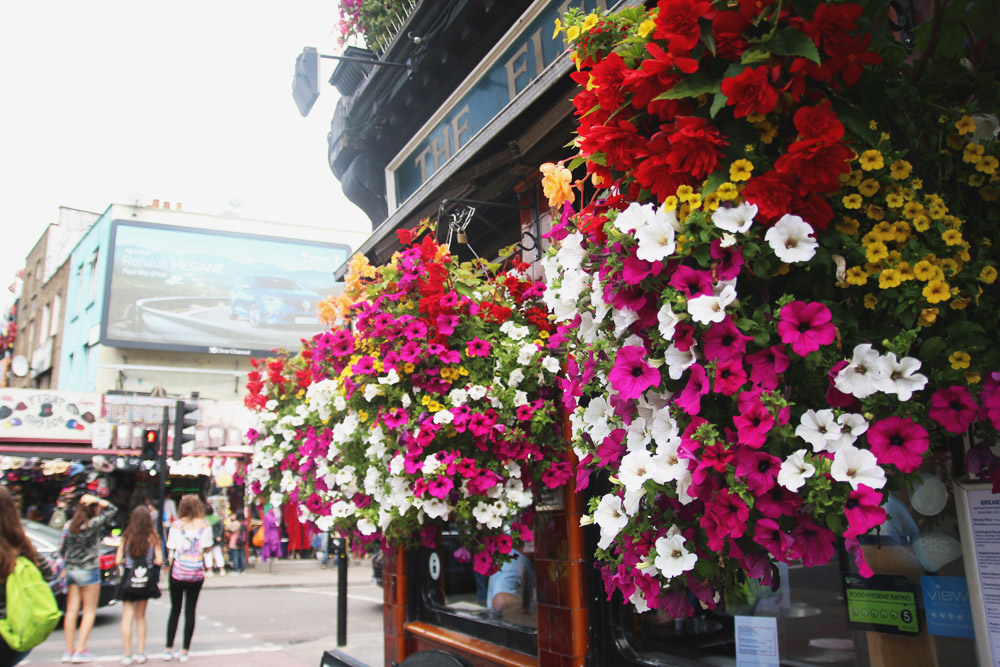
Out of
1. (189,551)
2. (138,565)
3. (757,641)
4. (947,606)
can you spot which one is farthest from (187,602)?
(947,606)

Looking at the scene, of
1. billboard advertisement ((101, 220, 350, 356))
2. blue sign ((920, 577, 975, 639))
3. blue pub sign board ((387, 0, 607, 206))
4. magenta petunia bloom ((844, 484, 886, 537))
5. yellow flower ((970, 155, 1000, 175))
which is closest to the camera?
magenta petunia bloom ((844, 484, 886, 537))

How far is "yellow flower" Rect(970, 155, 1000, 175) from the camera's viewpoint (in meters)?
1.64

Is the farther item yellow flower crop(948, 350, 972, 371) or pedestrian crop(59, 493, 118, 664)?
pedestrian crop(59, 493, 118, 664)

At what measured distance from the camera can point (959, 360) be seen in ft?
4.86

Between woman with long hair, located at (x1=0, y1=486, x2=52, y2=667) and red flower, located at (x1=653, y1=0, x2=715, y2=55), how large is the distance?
4.15 m

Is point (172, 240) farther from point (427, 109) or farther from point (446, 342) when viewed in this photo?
point (446, 342)

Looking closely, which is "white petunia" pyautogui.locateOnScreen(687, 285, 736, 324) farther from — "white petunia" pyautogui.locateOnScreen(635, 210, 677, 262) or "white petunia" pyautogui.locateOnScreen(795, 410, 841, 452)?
"white petunia" pyautogui.locateOnScreen(795, 410, 841, 452)

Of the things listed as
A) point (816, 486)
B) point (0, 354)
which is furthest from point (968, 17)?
point (0, 354)

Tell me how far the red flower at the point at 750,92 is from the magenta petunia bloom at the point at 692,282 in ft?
1.13

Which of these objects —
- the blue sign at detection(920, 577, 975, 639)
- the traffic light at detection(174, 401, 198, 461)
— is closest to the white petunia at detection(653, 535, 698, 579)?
the blue sign at detection(920, 577, 975, 639)

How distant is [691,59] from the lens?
1.56 meters

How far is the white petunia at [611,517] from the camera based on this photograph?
173 cm

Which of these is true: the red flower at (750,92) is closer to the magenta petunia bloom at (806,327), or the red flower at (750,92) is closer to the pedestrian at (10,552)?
the magenta petunia bloom at (806,327)

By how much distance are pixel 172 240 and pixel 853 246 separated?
2905cm
